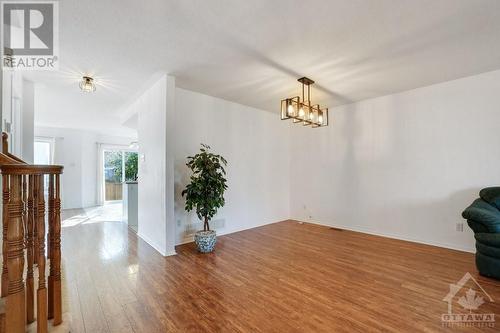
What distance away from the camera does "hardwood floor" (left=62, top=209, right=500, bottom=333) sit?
1.92m

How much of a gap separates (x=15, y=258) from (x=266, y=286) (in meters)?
2.11

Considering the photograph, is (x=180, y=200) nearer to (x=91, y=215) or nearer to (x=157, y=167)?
(x=157, y=167)

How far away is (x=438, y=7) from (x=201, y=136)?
3.56 m

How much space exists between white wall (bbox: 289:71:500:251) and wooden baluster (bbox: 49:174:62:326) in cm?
481

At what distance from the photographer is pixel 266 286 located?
8.20 feet

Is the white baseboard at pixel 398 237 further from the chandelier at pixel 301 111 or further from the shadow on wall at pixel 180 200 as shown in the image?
the shadow on wall at pixel 180 200

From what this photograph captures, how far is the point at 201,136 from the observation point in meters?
4.28

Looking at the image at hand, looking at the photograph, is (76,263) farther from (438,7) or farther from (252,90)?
(438,7)

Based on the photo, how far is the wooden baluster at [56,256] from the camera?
1549 mm

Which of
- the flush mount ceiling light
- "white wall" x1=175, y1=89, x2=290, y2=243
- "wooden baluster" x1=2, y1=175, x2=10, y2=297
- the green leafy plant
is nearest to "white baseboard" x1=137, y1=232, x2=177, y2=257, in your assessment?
"white wall" x1=175, y1=89, x2=290, y2=243

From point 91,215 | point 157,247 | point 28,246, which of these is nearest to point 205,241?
point 157,247

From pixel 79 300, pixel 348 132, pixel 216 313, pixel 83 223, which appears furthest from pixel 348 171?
pixel 83 223

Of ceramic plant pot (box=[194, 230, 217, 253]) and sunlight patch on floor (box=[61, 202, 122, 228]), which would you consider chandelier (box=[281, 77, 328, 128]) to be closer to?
ceramic plant pot (box=[194, 230, 217, 253])

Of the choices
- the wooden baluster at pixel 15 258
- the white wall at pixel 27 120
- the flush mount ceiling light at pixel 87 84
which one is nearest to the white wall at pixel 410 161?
the flush mount ceiling light at pixel 87 84
